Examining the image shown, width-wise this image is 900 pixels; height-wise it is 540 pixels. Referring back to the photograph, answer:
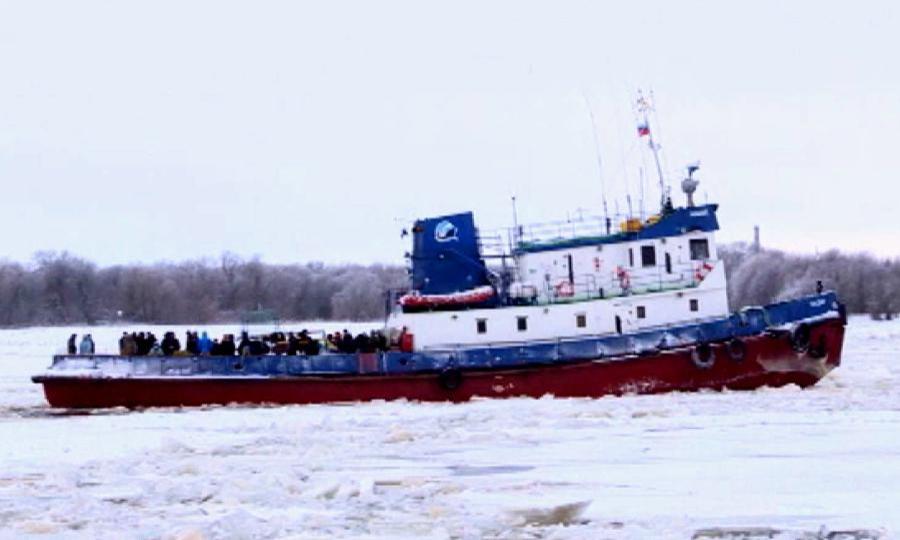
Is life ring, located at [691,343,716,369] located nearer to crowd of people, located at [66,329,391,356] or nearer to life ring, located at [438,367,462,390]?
life ring, located at [438,367,462,390]

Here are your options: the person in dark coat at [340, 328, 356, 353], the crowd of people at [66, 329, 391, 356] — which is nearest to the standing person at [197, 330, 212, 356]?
the crowd of people at [66, 329, 391, 356]

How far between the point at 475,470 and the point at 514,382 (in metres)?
11.2

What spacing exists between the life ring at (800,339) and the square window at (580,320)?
4.03m

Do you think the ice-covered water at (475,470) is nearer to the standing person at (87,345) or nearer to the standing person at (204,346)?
the standing person at (204,346)

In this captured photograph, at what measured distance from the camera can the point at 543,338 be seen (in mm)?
26297

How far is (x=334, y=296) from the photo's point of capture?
82562 millimetres

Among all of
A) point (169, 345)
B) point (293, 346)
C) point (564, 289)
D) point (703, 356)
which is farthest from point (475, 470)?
point (169, 345)

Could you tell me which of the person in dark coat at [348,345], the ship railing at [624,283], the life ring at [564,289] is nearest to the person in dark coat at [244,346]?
the person in dark coat at [348,345]

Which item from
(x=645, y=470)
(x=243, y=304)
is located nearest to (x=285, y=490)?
(x=645, y=470)

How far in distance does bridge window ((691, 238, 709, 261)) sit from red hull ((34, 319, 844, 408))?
2072 millimetres

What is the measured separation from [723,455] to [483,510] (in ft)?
13.9

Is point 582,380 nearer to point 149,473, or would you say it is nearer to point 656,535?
point 149,473

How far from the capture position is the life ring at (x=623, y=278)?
2672 centimetres

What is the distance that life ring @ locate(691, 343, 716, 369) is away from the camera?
2541 centimetres
